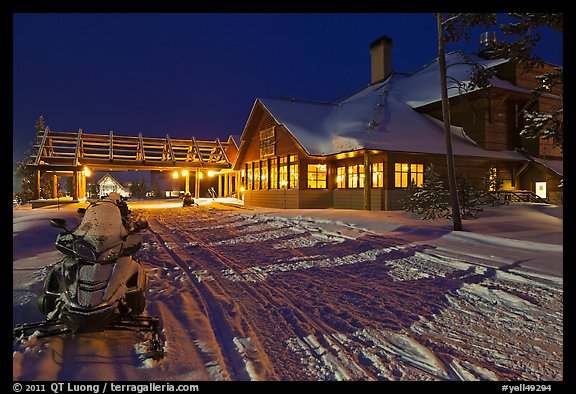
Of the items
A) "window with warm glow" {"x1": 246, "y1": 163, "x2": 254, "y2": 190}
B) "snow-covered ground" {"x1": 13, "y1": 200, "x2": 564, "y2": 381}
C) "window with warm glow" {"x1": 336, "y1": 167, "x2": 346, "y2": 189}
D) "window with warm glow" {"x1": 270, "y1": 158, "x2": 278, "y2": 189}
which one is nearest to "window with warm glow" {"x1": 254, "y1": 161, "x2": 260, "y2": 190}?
"window with warm glow" {"x1": 246, "y1": 163, "x2": 254, "y2": 190}

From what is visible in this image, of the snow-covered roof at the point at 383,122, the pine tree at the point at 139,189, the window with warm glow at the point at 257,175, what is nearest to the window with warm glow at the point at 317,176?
the snow-covered roof at the point at 383,122

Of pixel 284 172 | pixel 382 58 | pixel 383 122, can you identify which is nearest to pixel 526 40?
pixel 383 122

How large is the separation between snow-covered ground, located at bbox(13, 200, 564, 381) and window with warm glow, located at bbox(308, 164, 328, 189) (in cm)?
1177

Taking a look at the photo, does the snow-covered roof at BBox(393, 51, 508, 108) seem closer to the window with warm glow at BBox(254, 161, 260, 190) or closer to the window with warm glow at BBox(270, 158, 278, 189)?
the window with warm glow at BBox(270, 158, 278, 189)

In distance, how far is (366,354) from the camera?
3.19m

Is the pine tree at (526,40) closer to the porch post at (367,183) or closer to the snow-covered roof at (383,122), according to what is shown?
the snow-covered roof at (383,122)

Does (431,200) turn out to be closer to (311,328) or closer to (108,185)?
(311,328)

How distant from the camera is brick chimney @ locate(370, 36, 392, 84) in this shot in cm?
2891

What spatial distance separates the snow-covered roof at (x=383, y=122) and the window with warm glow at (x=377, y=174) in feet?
4.49

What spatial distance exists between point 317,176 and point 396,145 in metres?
5.60

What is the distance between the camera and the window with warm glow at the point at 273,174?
75.0ft

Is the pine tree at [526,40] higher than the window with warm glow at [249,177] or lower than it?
higher
